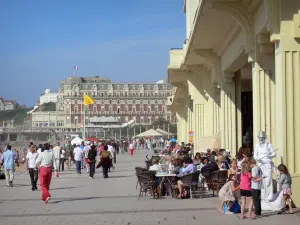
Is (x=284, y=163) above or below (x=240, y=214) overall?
above

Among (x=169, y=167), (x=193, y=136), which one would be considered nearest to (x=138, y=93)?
(x=193, y=136)

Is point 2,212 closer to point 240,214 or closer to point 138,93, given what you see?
point 240,214

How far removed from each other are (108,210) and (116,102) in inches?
6987

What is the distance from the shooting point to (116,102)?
191m

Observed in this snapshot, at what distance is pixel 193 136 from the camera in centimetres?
3394

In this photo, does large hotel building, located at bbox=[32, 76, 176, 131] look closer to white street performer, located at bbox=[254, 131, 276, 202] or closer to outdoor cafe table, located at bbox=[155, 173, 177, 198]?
outdoor cafe table, located at bbox=[155, 173, 177, 198]

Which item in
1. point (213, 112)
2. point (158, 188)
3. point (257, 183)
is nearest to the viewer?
point (257, 183)

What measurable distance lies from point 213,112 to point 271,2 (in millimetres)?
16091

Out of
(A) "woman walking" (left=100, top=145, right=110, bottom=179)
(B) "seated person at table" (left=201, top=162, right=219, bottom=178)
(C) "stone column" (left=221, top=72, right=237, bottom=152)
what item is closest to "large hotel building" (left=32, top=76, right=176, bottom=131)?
(A) "woman walking" (left=100, top=145, right=110, bottom=179)

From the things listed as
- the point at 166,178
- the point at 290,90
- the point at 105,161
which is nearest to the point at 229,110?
the point at 105,161

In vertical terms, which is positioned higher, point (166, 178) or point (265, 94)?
point (265, 94)

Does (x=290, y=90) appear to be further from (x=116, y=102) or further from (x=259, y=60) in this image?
(x=116, y=102)

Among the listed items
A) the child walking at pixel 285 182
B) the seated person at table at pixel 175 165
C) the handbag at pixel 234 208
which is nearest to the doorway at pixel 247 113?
the seated person at table at pixel 175 165

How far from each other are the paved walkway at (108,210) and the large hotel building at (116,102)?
162m
